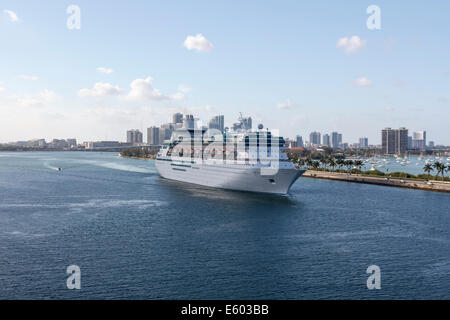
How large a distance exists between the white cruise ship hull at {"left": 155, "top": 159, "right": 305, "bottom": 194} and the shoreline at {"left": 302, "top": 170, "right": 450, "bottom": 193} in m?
23.8

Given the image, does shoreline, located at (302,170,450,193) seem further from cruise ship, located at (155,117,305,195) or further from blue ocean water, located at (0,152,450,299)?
cruise ship, located at (155,117,305,195)

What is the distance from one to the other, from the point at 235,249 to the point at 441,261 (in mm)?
11437

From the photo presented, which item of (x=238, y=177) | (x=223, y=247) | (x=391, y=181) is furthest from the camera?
(x=391, y=181)

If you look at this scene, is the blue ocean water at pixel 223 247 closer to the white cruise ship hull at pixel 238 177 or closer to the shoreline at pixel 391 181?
the white cruise ship hull at pixel 238 177

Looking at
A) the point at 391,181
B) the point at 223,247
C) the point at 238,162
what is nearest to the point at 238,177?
the point at 238,162

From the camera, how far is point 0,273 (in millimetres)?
18719

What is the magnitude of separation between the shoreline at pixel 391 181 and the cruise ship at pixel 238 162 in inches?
927

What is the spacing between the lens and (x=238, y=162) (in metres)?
44.3

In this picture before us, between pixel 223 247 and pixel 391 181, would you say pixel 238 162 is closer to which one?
pixel 223 247

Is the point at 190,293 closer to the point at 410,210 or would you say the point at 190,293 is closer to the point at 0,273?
the point at 0,273

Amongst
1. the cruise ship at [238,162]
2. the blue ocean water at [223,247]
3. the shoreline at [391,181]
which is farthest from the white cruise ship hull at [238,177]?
the shoreline at [391,181]

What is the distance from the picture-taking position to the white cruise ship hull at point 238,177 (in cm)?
4112

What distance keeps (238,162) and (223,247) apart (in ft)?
70.7
